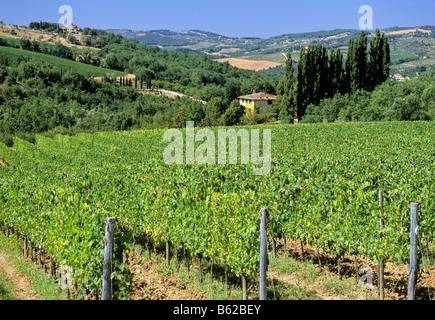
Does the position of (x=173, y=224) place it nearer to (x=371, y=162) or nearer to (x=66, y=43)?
(x=371, y=162)

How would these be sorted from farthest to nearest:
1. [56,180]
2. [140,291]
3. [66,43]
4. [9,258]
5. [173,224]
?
1. [66,43]
2. [56,180]
3. [9,258]
4. [173,224]
5. [140,291]

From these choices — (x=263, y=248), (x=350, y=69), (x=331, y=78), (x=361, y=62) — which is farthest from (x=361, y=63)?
(x=263, y=248)

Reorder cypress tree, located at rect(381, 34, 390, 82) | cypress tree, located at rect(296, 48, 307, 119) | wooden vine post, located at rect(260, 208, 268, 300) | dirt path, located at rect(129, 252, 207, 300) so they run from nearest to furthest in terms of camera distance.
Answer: wooden vine post, located at rect(260, 208, 268, 300) → dirt path, located at rect(129, 252, 207, 300) → cypress tree, located at rect(296, 48, 307, 119) → cypress tree, located at rect(381, 34, 390, 82)

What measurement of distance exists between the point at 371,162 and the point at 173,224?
9398 millimetres

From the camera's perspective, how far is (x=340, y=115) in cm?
5856

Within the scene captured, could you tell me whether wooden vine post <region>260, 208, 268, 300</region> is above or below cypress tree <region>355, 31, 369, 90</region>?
below

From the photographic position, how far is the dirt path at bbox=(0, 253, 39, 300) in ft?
28.9

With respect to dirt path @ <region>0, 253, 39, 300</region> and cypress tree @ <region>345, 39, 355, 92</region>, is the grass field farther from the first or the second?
dirt path @ <region>0, 253, 39, 300</region>

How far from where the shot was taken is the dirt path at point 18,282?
881 cm

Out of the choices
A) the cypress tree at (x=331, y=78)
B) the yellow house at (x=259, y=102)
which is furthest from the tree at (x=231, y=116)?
the yellow house at (x=259, y=102)

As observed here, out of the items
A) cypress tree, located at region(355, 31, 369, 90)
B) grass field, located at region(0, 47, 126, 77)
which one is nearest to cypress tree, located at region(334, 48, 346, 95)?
cypress tree, located at region(355, 31, 369, 90)

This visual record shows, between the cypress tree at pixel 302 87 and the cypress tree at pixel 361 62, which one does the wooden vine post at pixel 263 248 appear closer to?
the cypress tree at pixel 302 87
